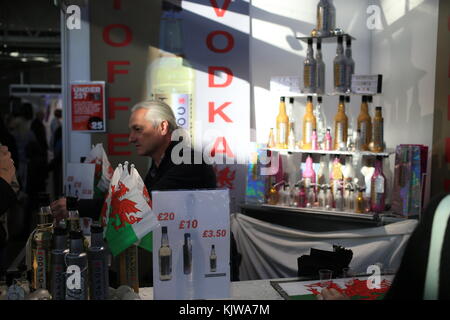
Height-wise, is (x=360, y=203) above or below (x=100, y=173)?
below

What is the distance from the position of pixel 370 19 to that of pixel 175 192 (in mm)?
3364

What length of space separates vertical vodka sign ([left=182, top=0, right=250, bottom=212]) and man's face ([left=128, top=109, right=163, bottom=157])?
1665 millimetres

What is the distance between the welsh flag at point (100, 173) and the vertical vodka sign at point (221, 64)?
68.2 inches

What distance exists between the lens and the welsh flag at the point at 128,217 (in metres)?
1.36

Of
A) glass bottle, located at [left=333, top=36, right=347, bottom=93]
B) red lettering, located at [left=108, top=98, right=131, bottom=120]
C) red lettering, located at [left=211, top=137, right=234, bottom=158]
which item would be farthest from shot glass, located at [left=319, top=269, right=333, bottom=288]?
red lettering, located at [left=108, top=98, right=131, bottom=120]

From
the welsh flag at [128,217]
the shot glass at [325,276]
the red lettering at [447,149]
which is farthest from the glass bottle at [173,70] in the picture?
the welsh flag at [128,217]

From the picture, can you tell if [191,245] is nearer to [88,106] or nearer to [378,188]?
[378,188]

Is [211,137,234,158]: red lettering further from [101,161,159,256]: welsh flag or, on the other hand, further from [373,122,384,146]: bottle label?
[101,161,159,256]: welsh flag

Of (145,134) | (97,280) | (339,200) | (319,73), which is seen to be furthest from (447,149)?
(97,280)

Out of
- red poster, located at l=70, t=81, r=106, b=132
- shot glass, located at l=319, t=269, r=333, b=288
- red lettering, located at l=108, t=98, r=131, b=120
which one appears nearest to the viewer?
shot glass, located at l=319, t=269, r=333, b=288

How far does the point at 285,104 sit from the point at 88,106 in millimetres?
1741

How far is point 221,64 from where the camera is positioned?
4.26m

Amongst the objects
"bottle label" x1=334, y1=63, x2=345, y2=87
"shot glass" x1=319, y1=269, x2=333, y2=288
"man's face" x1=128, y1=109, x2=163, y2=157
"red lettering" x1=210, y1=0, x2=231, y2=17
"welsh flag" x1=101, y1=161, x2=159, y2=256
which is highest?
"red lettering" x1=210, y1=0, x2=231, y2=17

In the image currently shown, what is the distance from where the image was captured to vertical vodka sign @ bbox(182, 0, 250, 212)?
4230 millimetres
